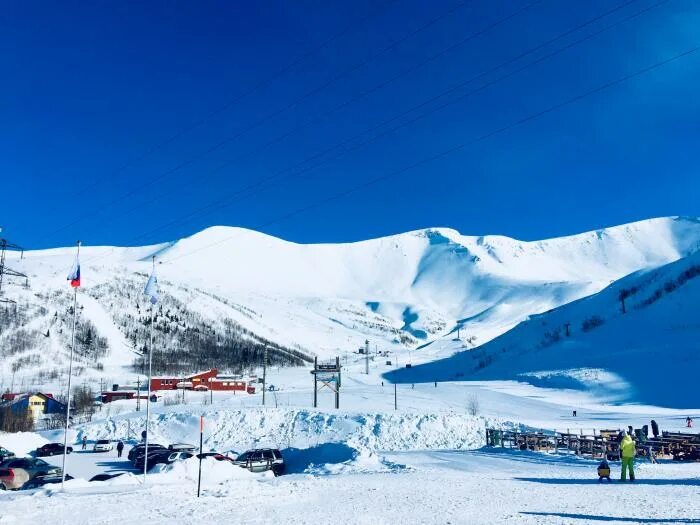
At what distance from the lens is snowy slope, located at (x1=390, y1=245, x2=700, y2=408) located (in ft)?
265

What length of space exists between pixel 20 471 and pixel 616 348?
95.8 metres

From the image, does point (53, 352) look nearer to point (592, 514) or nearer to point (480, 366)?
point (480, 366)

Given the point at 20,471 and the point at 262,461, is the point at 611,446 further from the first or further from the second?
the point at 20,471

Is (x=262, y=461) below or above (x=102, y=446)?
above

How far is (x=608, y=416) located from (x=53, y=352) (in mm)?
142748

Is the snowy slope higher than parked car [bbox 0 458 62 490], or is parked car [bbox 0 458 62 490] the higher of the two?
the snowy slope

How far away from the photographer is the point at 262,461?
112 ft

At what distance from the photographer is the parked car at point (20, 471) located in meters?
31.7

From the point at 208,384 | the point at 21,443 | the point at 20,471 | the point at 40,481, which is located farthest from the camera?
the point at 208,384

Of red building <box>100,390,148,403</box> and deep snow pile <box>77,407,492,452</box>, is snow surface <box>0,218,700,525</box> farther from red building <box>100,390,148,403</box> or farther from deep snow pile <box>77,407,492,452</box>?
red building <box>100,390,148,403</box>

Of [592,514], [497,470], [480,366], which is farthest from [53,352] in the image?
[592,514]

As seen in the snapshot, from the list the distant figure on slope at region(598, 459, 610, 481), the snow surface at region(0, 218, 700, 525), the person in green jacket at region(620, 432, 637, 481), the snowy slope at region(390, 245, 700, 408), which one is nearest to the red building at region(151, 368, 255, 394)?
the snow surface at region(0, 218, 700, 525)

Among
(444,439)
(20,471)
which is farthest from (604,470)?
(20,471)

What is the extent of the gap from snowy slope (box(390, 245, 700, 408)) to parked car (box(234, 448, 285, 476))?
53630 mm
